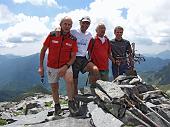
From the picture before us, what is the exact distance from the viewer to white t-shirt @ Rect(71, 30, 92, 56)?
49.9 ft

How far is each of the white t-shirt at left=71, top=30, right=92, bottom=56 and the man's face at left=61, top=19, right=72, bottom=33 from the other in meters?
0.93

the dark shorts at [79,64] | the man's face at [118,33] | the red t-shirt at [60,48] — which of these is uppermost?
the man's face at [118,33]

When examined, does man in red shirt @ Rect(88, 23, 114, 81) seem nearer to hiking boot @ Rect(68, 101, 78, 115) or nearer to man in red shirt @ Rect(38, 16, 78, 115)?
man in red shirt @ Rect(38, 16, 78, 115)

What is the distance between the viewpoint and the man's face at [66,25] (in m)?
14.0

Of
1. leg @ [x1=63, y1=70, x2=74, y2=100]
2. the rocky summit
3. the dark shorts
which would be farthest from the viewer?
the dark shorts

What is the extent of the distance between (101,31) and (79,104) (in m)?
3.70

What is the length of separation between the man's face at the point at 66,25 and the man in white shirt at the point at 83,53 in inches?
36.7

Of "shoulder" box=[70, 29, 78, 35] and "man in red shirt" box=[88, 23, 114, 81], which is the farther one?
"man in red shirt" box=[88, 23, 114, 81]

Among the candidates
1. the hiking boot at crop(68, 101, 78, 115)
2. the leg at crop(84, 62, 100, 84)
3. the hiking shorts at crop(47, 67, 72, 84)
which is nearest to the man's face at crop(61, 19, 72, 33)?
the hiking shorts at crop(47, 67, 72, 84)

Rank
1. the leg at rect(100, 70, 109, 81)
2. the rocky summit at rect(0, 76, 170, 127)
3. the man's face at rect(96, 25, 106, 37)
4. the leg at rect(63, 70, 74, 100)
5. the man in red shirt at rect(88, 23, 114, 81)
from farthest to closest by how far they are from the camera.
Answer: the leg at rect(100, 70, 109, 81) < the man in red shirt at rect(88, 23, 114, 81) < the man's face at rect(96, 25, 106, 37) < the leg at rect(63, 70, 74, 100) < the rocky summit at rect(0, 76, 170, 127)

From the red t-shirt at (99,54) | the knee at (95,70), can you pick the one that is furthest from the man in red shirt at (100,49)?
the knee at (95,70)

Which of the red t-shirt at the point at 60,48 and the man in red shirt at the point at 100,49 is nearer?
the red t-shirt at the point at 60,48

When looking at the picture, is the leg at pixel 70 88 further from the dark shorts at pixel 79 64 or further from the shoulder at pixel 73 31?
the shoulder at pixel 73 31

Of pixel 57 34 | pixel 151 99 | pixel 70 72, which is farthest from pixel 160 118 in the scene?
pixel 57 34
